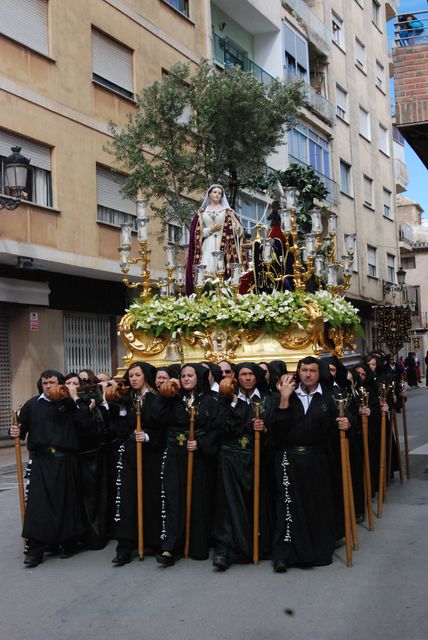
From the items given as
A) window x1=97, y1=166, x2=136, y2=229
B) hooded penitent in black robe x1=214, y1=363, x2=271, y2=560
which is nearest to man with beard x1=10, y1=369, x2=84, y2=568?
hooded penitent in black robe x1=214, y1=363, x2=271, y2=560

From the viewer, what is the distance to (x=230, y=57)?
2641 cm

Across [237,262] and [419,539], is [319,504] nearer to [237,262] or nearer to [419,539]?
[419,539]

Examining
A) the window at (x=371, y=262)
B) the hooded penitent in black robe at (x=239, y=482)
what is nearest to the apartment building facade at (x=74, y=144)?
the hooded penitent in black robe at (x=239, y=482)

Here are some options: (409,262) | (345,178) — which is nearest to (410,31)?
(345,178)

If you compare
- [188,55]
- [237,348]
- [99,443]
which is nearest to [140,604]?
[99,443]

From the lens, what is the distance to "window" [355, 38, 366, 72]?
37.8m

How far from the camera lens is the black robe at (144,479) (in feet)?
23.4

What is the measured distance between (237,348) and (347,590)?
3.78 meters

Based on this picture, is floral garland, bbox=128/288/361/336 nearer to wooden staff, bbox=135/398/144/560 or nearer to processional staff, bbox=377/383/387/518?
processional staff, bbox=377/383/387/518

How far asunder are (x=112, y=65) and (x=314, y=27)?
15259mm

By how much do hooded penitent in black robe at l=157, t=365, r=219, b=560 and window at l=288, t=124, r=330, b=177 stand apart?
74.1 ft

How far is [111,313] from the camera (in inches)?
798

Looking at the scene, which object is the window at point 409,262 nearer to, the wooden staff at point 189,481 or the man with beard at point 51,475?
the wooden staff at point 189,481

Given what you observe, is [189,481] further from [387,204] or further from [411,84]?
[387,204]
